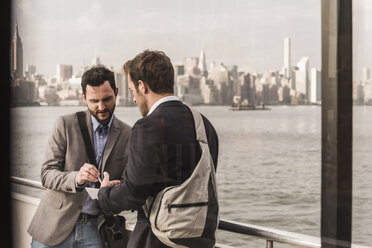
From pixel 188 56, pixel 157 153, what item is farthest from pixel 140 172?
pixel 188 56

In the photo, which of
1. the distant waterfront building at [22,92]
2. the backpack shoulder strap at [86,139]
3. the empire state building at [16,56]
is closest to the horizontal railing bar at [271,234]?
the backpack shoulder strap at [86,139]

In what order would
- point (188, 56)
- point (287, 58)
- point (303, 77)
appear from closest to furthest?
point (303, 77) → point (287, 58) → point (188, 56)

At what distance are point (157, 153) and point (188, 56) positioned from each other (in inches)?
39.5

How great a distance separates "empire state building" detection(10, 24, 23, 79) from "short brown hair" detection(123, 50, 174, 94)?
1.27m

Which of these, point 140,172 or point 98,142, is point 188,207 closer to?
point 140,172

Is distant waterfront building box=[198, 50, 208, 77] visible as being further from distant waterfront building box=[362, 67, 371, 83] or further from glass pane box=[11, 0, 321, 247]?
distant waterfront building box=[362, 67, 371, 83]

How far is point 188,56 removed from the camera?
92.3 inches

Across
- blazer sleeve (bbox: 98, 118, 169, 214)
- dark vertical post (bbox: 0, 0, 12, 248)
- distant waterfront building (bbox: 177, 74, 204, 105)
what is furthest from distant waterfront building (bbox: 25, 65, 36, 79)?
blazer sleeve (bbox: 98, 118, 169, 214)

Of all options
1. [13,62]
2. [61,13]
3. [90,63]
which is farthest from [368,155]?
[13,62]

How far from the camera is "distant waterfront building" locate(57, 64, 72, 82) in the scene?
2447mm

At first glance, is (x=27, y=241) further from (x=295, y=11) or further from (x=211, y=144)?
(x=295, y=11)

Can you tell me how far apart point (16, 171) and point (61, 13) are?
939 millimetres

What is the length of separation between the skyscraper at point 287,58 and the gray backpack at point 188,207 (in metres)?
0.83

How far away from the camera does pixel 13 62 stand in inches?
104
